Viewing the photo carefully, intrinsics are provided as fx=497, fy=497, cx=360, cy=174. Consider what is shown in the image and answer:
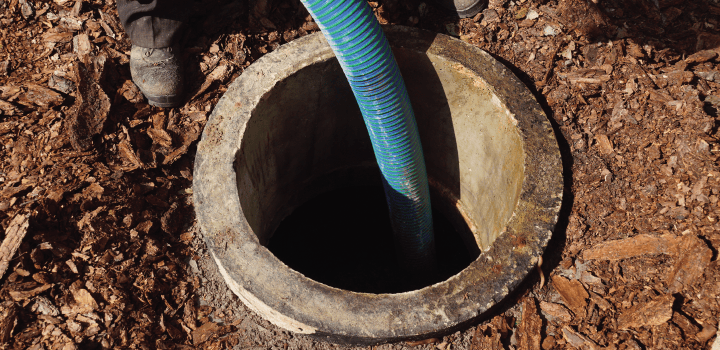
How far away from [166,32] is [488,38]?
1.83m

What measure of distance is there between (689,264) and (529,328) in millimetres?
733

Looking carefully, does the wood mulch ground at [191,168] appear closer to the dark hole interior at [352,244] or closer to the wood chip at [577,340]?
the wood chip at [577,340]

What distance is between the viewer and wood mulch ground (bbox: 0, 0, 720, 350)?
2152 mm

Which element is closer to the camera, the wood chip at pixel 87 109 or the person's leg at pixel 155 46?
the wood chip at pixel 87 109

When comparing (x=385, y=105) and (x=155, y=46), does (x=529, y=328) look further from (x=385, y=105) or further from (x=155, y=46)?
(x=155, y=46)

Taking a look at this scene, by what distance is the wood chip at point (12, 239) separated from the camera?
2.23m

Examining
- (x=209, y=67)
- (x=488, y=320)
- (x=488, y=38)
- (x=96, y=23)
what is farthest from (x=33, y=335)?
(x=488, y=38)

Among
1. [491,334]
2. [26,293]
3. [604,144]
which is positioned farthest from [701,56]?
[26,293]

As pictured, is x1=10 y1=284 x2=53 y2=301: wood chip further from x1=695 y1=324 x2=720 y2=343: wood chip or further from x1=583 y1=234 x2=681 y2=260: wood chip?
x1=695 y1=324 x2=720 y2=343: wood chip

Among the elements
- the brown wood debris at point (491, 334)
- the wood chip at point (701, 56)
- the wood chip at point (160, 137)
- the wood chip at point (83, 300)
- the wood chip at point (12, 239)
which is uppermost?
the wood chip at point (701, 56)

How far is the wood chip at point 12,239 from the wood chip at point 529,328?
228 cm

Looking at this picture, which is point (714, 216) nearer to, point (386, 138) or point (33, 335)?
point (386, 138)

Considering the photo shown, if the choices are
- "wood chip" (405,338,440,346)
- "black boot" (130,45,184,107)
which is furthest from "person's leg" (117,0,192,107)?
"wood chip" (405,338,440,346)

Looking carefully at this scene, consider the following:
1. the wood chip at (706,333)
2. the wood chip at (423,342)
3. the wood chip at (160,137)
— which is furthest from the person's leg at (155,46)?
the wood chip at (706,333)
